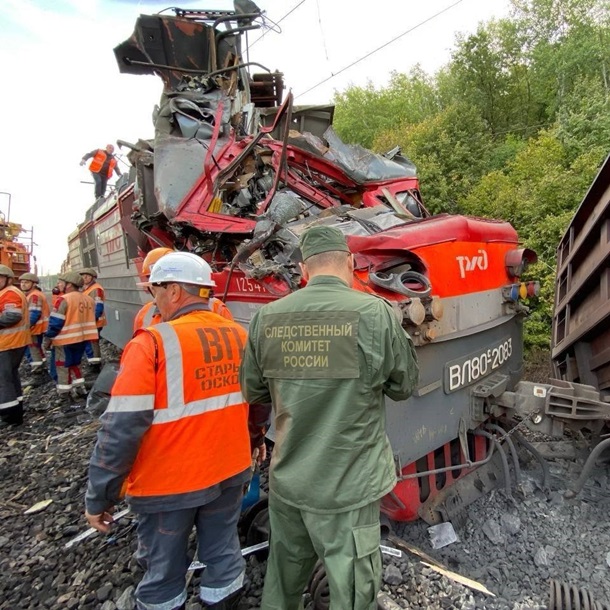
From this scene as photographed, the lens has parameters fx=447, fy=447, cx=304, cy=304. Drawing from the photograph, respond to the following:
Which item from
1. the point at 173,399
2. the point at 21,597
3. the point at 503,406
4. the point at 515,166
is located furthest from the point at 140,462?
the point at 515,166

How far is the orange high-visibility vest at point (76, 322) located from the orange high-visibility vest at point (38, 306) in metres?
1.24

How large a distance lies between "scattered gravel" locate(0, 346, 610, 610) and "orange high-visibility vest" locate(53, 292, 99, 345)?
251 cm

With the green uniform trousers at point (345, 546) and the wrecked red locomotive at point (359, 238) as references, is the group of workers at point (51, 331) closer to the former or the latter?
the wrecked red locomotive at point (359, 238)

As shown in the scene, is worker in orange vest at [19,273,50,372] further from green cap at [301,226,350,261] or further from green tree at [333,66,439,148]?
green tree at [333,66,439,148]

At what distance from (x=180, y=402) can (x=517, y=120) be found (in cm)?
2072

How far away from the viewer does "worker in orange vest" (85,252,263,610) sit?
1646mm

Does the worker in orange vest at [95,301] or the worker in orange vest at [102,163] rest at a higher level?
the worker in orange vest at [102,163]

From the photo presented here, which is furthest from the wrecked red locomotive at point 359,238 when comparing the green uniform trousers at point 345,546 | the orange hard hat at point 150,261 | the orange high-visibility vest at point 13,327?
the orange high-visibility vest at point 13,327

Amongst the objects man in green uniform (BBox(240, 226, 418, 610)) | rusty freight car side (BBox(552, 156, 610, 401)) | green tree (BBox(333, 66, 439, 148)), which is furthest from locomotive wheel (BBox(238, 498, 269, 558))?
green tree (BBox(333, 66, 439, 148))

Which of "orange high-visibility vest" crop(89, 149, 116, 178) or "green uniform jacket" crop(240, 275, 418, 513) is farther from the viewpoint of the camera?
"orange high-visibility vest" crop(89, 149, 116, 178)

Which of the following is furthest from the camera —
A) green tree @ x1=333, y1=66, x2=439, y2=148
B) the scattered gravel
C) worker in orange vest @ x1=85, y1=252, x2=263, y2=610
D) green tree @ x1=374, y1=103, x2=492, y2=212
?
green tree @ x1=333, y1=66, x2=439, y2=148

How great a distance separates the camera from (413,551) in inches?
96.0

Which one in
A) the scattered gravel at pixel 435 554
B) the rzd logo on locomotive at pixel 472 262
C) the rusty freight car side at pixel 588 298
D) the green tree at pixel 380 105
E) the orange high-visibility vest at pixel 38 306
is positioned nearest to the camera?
the scattered gravel at pixel 435 554

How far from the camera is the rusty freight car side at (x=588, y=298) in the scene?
298 cm
